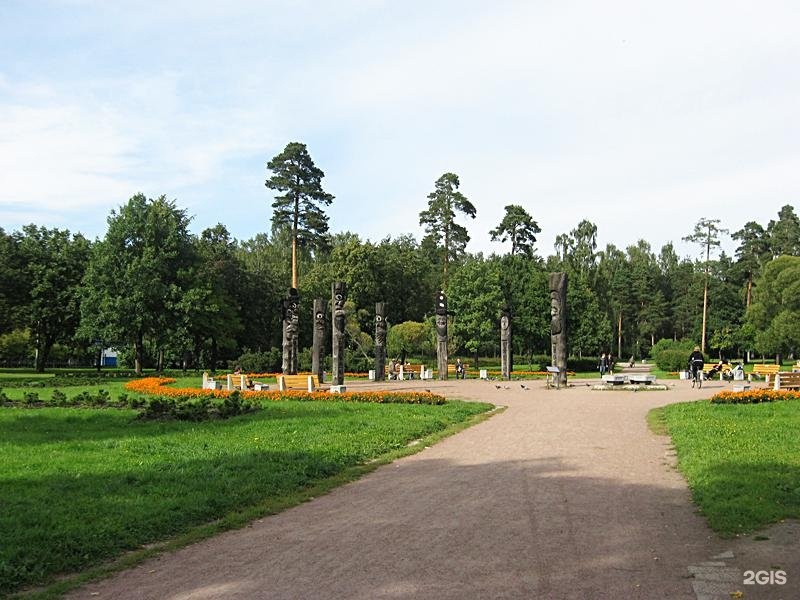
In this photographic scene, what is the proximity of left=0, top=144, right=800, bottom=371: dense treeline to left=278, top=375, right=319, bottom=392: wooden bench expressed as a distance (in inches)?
839

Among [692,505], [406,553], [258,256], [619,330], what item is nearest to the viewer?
[406,553]

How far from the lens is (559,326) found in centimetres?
3325

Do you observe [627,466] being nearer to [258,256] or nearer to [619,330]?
[619,330]

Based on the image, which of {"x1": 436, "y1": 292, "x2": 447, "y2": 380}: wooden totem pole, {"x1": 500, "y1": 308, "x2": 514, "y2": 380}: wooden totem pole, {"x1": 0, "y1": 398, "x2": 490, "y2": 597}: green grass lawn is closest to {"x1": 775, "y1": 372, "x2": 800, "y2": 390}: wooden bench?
{"x1": 0, "y1": 398, "x2": 490, "y2": 597}: green grass lawn

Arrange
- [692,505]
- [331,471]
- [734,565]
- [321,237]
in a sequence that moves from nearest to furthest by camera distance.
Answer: [734,565]
[692,505]
[331,471]
[321,237]

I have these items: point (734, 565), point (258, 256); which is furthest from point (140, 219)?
point (734, 565)

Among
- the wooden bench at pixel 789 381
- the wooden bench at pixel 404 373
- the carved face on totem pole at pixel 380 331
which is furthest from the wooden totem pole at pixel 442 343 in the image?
the wooden bench at pixel 789 381

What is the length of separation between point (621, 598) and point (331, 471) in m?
6.77

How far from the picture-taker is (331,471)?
1196cm

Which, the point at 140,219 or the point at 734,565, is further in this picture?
the point at 140,219

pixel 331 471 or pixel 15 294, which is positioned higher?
pixel 15 294

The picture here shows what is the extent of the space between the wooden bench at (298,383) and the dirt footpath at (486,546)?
1564cm

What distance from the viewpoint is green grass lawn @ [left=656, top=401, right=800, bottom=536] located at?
8.47m

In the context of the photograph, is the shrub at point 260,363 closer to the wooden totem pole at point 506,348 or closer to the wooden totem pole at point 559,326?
the wooden totem pole at point 506,348
